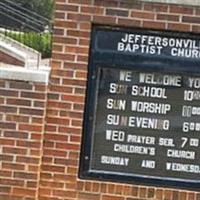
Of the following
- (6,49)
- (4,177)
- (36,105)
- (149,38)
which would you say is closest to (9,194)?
(4,177)

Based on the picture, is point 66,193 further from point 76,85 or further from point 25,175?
point 76,85

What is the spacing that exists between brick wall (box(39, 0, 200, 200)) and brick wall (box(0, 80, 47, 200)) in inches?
3.5

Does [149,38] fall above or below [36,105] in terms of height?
above

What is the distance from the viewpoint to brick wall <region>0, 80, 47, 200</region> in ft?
20.7

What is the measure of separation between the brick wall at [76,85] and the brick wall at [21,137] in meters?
0.09

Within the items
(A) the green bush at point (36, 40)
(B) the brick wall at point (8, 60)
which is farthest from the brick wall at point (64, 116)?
(A) the green bush at point (36, 40)

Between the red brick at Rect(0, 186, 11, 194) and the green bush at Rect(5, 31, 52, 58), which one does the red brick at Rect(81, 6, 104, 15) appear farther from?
the green bush at Rect(5, 31, 52, 58)

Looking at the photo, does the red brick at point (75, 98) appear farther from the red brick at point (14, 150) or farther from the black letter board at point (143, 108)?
the red brick at point (14, 150)

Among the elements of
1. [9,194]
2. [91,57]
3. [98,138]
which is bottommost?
[9,194]

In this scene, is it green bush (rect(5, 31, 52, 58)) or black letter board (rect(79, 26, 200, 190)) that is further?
green bush (rect(5, 31, 52, 58))

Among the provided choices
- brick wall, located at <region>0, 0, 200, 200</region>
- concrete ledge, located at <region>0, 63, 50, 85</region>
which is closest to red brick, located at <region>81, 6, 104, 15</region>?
brick wall, located at <region>0, 0, 200, 200</region>

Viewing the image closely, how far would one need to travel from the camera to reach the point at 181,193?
641cm

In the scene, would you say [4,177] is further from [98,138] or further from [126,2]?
[126,2]

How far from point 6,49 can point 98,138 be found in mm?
9229
